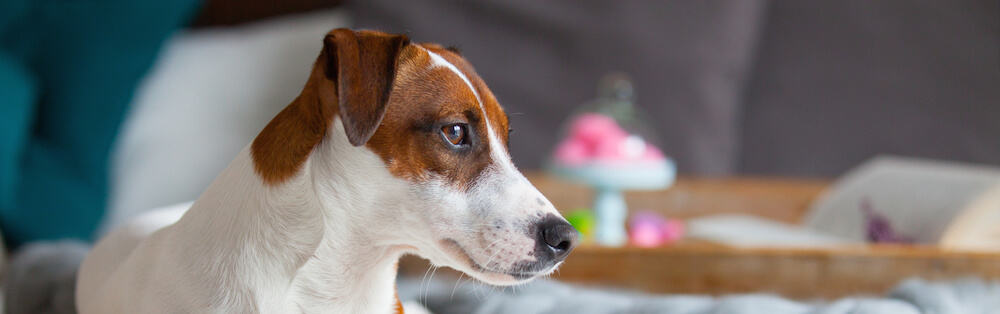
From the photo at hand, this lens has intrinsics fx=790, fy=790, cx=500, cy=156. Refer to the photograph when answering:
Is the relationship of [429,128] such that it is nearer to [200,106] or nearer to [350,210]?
[350,210]

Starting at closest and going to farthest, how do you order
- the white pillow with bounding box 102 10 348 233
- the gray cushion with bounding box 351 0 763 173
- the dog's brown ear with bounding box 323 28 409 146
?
the dog's brown ear with bounding box 323 28 409 146 < the white pillow with bounding box 102 10 348 233 < the gray cushion with bounding box 351 0 763 173

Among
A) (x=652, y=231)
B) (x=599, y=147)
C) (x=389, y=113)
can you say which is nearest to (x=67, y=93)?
(x=599, y=147)

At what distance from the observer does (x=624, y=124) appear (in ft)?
7.45

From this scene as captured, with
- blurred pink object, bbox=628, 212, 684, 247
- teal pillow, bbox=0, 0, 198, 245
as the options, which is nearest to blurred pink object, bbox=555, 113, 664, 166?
blurred pink object, bbox=628, 212, 684, 247

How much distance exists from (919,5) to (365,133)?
226 centimetres

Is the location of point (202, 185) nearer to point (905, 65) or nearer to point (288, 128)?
point (288, 128)

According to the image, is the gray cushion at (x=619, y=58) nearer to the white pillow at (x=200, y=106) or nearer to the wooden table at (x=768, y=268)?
the white pillow at (x=200, y=106)

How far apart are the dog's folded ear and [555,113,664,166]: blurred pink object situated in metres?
1.16

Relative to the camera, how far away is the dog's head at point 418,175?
0.66m

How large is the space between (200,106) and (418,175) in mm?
1567

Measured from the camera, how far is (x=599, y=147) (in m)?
1.83

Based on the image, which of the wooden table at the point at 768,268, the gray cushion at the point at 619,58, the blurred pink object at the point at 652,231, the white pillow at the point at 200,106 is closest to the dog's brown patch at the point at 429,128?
the wooden table at the point at 768,268

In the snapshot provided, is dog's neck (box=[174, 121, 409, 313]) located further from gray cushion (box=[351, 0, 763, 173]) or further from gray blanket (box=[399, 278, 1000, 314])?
gray cushion (box=[351, 0, 763, 173])

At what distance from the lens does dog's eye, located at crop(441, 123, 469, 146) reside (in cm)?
68
